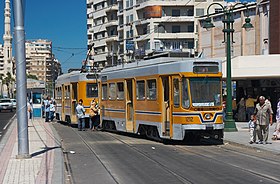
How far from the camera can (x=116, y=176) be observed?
1236 cm

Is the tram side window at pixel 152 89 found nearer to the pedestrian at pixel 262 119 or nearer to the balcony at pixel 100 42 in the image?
the pedestrian at pixel 262 119

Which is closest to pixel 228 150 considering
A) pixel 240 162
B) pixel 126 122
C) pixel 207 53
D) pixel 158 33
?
pixel 240 162

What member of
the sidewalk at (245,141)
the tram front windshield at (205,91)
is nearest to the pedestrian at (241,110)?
the sidewalk at (245,141)

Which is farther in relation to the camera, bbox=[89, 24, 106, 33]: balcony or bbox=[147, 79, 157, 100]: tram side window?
bbox=[89, 24, 106, 33]: balcony

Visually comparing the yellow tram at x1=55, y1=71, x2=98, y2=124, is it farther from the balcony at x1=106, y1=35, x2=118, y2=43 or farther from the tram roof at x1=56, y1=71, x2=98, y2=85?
the balcony at x1=106, y1=35, x2=118, y2=43

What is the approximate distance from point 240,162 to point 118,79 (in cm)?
1037

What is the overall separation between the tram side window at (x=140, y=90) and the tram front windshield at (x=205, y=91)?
2.95 m

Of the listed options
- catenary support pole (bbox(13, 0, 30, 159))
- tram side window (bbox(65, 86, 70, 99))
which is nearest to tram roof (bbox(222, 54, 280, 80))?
tram side window (bbox(65, 86, 70, 99))

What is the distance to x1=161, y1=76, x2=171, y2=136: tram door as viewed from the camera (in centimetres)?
1969

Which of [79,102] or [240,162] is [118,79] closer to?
[79,102]

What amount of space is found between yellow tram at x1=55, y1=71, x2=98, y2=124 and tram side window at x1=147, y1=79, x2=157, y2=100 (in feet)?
30.8

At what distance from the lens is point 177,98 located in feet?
62.9

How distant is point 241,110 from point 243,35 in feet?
59.1

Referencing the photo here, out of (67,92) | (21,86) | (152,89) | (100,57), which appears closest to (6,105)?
(100,57)
